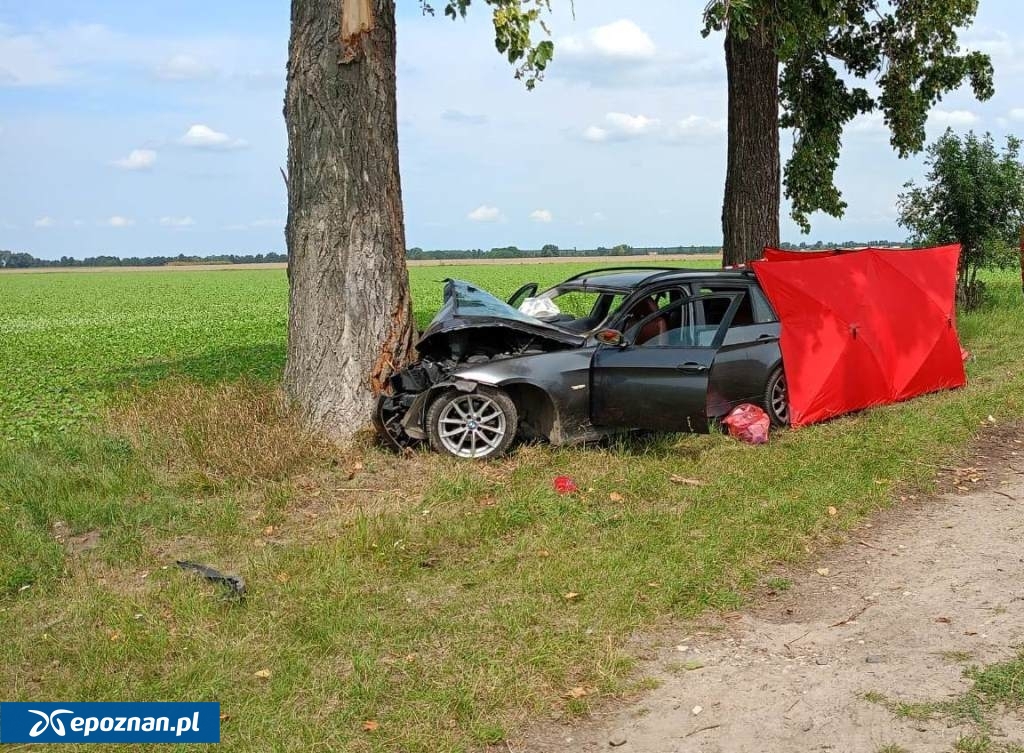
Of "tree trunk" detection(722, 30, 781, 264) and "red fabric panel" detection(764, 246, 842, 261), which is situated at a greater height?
"tree trunk" detection(722, 30, 781, 264)

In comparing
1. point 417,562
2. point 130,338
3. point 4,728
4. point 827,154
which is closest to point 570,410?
point 417,562

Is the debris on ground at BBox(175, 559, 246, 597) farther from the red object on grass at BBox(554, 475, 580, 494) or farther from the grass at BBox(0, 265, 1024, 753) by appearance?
the red object on grass at BBox(554, 475, 580, 494)

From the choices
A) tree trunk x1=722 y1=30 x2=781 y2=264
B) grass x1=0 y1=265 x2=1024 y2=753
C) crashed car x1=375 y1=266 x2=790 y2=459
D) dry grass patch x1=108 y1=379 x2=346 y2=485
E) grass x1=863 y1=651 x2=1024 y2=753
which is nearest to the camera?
grass x1=863 y1=651 x2=1024 y2=753

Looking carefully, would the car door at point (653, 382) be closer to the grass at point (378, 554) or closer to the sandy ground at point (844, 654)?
the grass at point (378, 554)

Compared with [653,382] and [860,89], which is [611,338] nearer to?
[653,382]

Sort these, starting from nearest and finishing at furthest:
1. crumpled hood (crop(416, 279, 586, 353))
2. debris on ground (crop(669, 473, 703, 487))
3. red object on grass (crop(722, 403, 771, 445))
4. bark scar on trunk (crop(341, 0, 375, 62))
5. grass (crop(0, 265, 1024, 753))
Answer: grass (crop(0, 265, 1024, 753))
debris on ground (crop(669, 473, 703, 487))
crumpled hood (crop(416, 279, 586, 353))
bark scar on trunk (crop(341, 0, 375, 62))
red object on grass (crop(722, 403, 771, 445))

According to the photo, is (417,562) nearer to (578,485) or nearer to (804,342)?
(578,485)

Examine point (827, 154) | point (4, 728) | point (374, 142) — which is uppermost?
point (827, 154)

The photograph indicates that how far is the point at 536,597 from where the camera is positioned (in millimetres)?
5883

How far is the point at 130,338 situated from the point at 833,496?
2281cm

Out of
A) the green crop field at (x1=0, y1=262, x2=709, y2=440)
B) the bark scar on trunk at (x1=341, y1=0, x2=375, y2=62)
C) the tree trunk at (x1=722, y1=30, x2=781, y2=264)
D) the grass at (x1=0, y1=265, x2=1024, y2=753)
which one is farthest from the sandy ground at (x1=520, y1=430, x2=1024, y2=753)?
the green crop field at (x1=0, y1=262, x2=709, y2=440)

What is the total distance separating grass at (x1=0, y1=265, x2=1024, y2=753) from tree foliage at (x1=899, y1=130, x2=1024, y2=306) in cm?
1130

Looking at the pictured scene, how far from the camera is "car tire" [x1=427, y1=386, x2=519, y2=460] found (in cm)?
896

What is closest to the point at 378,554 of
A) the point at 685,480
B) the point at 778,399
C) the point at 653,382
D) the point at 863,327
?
the point at 685,480
